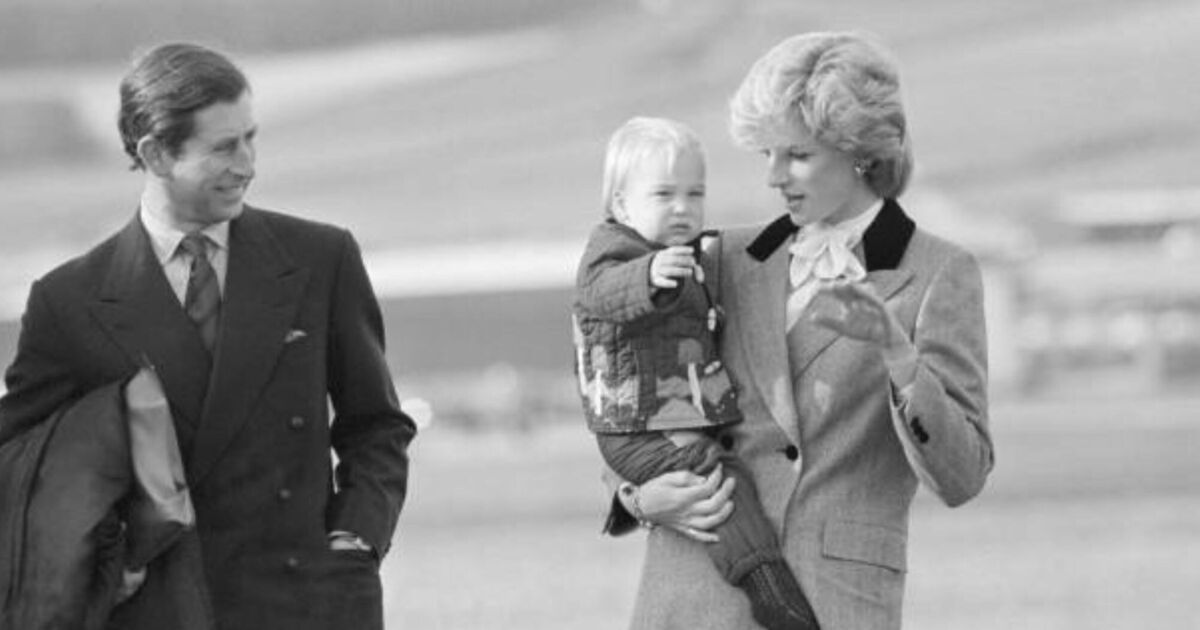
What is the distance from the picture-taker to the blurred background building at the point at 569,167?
18.8 metres

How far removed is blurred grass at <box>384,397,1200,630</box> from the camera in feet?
33.4

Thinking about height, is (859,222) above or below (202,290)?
above

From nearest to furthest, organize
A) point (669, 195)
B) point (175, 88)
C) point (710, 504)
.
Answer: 1. point (710, 504)
2. point (669, 195)
3. point (175, 88)

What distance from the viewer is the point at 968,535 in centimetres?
1379

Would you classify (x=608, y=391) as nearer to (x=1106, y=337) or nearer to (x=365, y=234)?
(x=1106, y=337)

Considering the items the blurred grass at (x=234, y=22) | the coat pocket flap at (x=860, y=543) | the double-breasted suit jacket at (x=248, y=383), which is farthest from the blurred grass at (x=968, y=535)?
the coat pocket flap at (x=860, y=543)

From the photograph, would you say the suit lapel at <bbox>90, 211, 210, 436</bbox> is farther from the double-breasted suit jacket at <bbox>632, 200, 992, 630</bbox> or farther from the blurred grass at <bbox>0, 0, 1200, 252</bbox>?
the blurred grass at <bbox>0, 0, 1200, 252</bbox>

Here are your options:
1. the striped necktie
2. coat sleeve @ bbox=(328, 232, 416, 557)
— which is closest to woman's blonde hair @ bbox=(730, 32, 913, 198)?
coat sleeve @ bbox=(328, 232, 416, 557)

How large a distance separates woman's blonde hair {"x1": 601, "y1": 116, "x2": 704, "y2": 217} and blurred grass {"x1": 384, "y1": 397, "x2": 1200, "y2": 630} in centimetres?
595

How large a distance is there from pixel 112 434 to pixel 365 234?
1756 centimetres

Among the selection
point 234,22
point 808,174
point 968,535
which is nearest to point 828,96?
point 808,174

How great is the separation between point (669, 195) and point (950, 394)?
1.45 ft

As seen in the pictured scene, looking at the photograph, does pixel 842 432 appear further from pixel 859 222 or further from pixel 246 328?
pixel 246 328

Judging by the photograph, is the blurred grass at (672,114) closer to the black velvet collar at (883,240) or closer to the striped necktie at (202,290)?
the striped necktie at (202,290)
